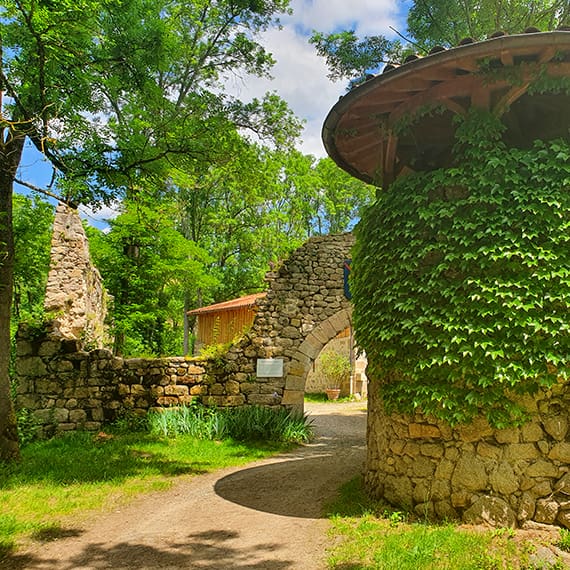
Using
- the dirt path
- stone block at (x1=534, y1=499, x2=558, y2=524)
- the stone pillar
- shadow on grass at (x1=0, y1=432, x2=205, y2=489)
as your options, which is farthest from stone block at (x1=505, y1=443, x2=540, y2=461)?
the stone pillar

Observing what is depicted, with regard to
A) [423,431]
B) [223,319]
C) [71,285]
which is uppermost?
[223,319]

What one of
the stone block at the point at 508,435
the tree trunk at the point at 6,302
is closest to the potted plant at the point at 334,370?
the tree trunk at the point at 6,302

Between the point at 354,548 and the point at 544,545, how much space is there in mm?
1371

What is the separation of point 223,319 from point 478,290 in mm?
17656

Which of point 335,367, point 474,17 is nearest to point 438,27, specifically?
point 474,17

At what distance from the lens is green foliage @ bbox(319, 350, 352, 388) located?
1983 cm

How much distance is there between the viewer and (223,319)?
21.1m

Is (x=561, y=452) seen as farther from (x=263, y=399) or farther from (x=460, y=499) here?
(x=263, y=399)

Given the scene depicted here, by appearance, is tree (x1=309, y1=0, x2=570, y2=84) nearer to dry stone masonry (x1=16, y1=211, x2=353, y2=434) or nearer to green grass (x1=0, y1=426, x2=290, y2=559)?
dry stone masonry (x1=16, y1=211, x2=353, y2=434)

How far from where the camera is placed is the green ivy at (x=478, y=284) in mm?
3875

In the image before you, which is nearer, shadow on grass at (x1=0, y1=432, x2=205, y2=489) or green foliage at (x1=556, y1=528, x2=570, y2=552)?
green foliage at (x1=556, y1=528, x2=570, y2=552)

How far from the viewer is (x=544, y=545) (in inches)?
140

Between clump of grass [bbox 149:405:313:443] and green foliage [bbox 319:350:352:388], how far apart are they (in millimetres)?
9772

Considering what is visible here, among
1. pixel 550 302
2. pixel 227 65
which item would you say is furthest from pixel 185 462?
pixel 227 65
